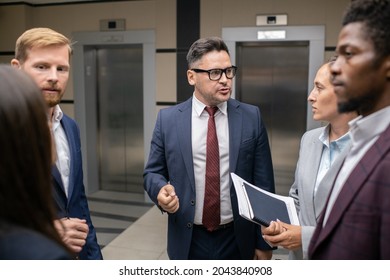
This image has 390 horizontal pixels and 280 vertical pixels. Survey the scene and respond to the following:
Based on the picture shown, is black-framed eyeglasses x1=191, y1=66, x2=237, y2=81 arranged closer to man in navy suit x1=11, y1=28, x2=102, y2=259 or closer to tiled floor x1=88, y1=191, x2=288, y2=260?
man in navy suit x1=11, y1=28, x2=102, y2=259

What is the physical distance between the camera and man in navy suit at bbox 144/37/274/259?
230cm

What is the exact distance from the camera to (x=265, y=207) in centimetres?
193

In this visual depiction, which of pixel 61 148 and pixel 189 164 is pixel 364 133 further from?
pixel 61 148

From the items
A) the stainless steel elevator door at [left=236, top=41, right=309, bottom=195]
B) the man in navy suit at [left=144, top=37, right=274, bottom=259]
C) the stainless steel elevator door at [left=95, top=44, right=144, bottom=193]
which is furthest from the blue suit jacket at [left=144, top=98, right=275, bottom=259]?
the stainless steel elevator door at [left=95, top=44, right=144, bottom=193]

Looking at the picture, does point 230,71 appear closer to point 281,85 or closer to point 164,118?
point 164,118

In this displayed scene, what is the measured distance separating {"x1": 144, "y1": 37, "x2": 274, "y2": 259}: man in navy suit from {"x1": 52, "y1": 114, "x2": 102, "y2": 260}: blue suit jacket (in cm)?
42

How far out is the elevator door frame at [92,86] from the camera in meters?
5.66

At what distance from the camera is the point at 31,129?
3.04 ft

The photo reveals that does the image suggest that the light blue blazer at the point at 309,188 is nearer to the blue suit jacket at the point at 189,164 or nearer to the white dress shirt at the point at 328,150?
the white dress shirt at the point at 328,150

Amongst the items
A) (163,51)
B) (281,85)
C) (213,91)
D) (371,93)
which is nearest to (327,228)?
(371,93)

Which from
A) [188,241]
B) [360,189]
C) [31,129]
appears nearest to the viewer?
[31,129]

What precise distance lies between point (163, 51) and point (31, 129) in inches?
190

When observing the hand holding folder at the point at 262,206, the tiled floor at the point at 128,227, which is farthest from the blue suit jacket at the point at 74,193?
the tiled floor at the point at 128,227

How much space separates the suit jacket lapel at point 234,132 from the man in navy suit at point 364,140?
110 cm
